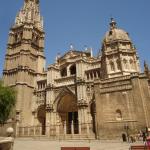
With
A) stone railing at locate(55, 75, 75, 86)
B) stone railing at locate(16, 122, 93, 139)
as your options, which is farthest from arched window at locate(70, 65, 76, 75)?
stone railing at locate(16, 122, 93, 139)

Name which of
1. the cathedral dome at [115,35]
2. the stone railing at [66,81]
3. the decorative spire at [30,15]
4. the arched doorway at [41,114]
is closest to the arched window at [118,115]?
the stone railing at [66,81]

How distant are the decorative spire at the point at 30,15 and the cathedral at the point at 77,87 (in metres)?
→ 0.27

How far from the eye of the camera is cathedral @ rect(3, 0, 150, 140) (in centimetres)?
2581

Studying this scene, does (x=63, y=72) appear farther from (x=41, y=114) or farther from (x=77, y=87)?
(x=41, y=114)

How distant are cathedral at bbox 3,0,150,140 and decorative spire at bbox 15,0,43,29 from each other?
0.27m

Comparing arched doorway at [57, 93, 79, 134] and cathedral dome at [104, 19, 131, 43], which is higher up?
cathedral dome at [104, 19, 131, 43]

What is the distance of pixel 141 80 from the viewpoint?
2664 cm

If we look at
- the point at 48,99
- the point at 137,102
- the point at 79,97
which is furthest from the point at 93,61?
the point at 137,102

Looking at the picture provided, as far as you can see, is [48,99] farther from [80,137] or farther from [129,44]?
[129,44]

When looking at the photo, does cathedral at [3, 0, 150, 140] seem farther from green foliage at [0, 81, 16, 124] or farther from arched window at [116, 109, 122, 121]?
green foliage at [0, 81, 16, 124]

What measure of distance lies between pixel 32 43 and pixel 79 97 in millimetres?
18478

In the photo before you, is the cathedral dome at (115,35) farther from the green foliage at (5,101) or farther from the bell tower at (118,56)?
the green foliage at (5,101)

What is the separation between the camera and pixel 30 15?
48406 mm

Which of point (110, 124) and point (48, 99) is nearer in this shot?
point (110, 124)
